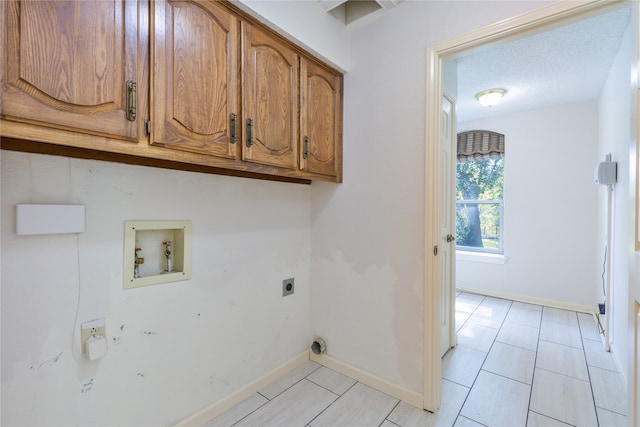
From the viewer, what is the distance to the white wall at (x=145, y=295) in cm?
104

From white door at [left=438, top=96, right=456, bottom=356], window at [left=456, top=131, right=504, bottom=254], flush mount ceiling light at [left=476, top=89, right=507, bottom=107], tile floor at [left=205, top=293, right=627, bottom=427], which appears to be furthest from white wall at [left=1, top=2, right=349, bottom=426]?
window at [left=456, top=131, right=504, bottom=254]

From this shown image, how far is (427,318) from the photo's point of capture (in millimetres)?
1617

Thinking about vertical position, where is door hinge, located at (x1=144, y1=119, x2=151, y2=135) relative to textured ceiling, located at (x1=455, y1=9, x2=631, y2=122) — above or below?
below

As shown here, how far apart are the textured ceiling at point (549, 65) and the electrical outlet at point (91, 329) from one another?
2.19 meters

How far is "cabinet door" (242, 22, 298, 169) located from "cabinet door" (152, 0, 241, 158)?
0.07 meters

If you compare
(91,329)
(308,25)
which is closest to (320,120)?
(308,25)

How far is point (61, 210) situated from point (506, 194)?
4.24m

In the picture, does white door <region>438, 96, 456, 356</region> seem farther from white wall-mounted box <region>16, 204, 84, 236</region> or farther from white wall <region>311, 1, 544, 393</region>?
white wall-mounted box <region>16, 204, 84, 236</region>

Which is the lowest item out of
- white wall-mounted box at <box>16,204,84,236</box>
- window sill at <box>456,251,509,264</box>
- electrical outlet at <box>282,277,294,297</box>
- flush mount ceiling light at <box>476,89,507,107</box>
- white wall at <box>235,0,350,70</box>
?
window sill at <box>456,251,509,264</box>

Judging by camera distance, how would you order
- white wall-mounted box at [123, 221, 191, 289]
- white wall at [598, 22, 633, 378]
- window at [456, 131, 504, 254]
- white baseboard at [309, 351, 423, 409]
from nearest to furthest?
1. white wall-mounted box at [123, 221, 191, 289]
2. white baseboard at [309, 351, 423, 409]
3. white wall at [598, 22, 633, 378]
4. window at [456, 131, 504, 254]

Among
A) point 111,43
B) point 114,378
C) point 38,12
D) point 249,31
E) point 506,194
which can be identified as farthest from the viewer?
point 506,194

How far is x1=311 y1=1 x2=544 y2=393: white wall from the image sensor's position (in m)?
1.65

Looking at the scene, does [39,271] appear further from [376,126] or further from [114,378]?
[376,126]

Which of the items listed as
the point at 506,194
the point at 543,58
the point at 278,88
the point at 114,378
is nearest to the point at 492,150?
the point at 506,194
